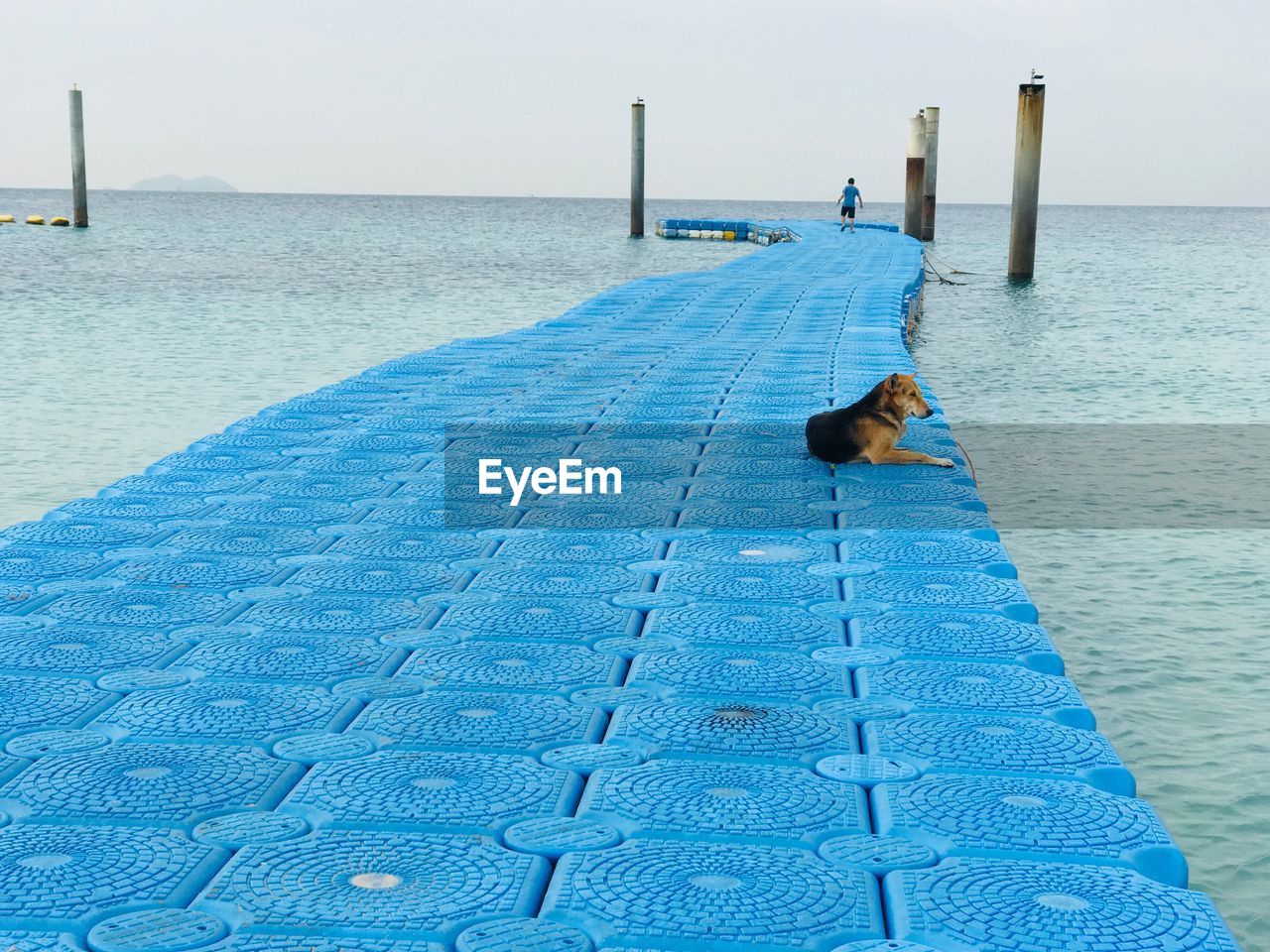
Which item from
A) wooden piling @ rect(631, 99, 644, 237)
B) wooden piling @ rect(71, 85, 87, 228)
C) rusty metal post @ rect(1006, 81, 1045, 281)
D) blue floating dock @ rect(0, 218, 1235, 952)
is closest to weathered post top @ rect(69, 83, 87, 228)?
wooden piling @ rect(71, 85, 87, 228)

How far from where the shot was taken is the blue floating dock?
2.80m

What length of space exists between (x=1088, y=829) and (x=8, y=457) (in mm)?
10523

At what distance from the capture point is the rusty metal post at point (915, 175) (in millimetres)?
37125

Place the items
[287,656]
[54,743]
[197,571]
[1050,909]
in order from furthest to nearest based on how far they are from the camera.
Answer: [197,571] < [287,656] < [54,743] < [1050,909]

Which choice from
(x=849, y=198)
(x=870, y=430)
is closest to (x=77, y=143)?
(x=849, y=198)

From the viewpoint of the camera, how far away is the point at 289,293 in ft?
92.5

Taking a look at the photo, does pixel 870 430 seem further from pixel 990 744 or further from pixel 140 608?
pixel 140 608

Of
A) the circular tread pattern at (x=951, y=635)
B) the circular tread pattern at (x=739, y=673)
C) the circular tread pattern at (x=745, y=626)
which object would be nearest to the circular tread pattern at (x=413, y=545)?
the circular tread pattern at (x=745, y=626)

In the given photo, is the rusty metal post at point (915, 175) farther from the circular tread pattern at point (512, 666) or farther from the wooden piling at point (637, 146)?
the circular tread pattern at point (512, 666)

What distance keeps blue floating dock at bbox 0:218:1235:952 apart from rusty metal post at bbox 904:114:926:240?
3206cm

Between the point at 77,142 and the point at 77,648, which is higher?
the point at 77,142

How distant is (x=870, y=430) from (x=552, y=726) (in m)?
3.55

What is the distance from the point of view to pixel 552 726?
3.77 meters

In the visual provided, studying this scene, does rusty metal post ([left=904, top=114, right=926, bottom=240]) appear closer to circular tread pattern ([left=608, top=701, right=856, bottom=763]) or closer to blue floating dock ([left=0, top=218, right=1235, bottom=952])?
blue floating dock ([left=0, top=218, right=1235, bottom=952])
